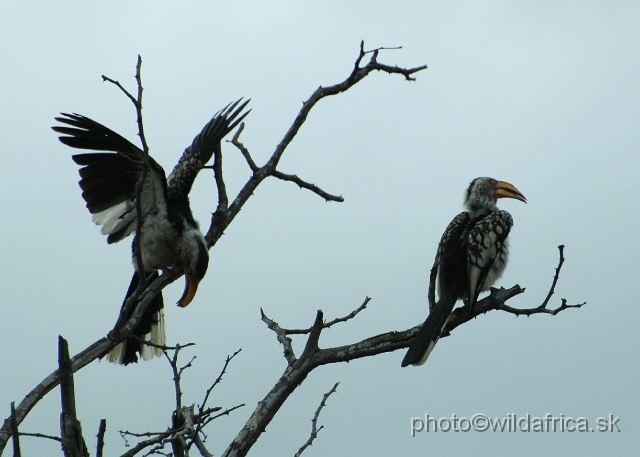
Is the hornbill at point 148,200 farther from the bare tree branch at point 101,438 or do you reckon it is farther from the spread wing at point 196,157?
the bare tree branch at point 101,438

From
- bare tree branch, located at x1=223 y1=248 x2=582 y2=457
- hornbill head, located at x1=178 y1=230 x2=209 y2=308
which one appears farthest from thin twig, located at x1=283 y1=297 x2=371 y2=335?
hornbill head, located at x1=178 y1=230 x2=209 y2=308

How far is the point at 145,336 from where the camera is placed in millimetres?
4430

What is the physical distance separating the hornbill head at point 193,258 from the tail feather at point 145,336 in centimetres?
32

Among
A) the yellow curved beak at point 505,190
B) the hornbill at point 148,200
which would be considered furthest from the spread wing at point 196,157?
the yellow curved beak at point 505,190

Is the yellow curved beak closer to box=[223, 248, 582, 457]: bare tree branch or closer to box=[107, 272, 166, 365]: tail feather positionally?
box=[223, 248, 582, 457]: bare tree branch

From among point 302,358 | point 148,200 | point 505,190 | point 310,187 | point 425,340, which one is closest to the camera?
point 302,358

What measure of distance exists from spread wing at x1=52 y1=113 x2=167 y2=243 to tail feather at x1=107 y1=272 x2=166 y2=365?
0.44m

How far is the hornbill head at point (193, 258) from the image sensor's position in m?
4.05

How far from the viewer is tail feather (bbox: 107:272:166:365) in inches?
169

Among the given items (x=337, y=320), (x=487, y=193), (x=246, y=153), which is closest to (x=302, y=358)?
(x=337, y=320)

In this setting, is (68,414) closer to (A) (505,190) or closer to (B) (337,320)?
(B) (337,320)

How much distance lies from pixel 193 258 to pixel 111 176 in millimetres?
625

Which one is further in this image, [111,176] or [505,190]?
[505,190]

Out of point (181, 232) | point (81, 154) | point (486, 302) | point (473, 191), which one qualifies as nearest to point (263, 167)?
Answer: point (181, 232)
